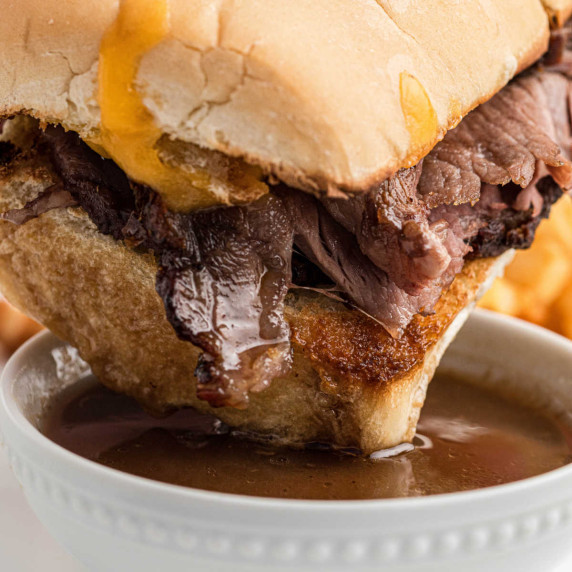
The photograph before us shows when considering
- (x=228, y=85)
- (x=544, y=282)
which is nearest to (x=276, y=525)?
(x=228, y=85)

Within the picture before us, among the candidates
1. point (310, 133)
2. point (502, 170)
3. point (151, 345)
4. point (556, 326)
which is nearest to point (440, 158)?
point (502, 170)

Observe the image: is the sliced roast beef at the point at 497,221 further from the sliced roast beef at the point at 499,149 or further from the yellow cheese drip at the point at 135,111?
the yellow cheese drip at the point at 135,111

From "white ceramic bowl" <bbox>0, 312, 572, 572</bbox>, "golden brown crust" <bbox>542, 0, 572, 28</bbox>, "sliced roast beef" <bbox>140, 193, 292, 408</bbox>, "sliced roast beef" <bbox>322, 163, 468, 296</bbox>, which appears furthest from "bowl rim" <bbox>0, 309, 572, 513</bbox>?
"golden brown crust" <bbox>542, 0, 572, 28</bbox>

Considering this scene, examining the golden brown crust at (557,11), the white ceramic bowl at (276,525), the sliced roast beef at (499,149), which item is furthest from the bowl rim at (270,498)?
the golden brown crust at (557,11)

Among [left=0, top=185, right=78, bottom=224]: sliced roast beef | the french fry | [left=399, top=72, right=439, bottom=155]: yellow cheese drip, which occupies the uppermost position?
[left=399, top=72, right=439, bottom=155]: yellow cheese drip

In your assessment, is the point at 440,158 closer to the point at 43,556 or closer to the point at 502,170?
the point at 502,170

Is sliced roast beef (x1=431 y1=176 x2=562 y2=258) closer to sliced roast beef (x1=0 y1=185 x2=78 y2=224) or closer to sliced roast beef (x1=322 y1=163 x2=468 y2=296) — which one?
sliced roast beef (x1=322 y1=163 x2=468 y2=296)
